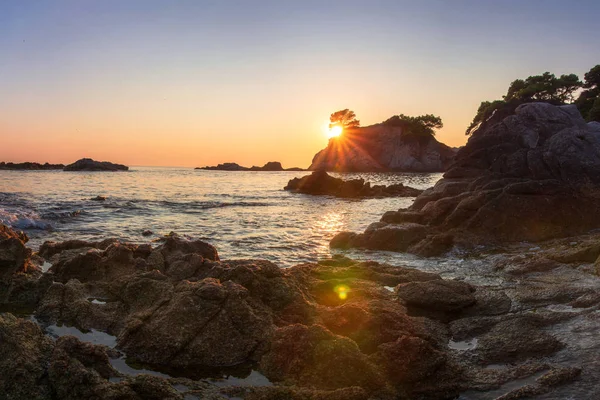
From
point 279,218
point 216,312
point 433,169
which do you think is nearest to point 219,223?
point 279,218

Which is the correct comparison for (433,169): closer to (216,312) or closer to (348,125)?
(348,125)

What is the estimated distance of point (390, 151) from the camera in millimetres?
136875

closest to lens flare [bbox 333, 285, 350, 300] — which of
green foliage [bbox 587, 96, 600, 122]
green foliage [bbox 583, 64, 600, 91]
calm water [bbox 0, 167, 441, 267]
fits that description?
calm water [bbox 0, 167, 441, 267]

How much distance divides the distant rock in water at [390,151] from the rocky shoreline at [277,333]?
127 meters

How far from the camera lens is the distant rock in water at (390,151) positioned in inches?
5256

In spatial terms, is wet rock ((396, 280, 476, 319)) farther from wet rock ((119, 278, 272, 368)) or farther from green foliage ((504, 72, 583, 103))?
green foliage ((504, 72, 583, 103))

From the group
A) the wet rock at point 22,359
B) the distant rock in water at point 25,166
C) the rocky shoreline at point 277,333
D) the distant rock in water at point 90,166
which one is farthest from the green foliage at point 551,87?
the distant rock in water at point 25,166

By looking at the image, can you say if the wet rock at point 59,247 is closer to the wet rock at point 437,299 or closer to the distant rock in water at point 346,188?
the wet rock at point 437,299

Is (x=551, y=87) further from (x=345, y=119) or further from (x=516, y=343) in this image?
(x=345, y=119)

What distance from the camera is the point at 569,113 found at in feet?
88.1

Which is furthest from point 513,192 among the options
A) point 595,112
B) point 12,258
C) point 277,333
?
point 595,112

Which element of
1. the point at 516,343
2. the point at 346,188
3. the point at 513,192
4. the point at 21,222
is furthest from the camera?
the point at 346,188

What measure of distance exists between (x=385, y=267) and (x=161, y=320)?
7001 mm

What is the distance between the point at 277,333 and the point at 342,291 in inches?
119
